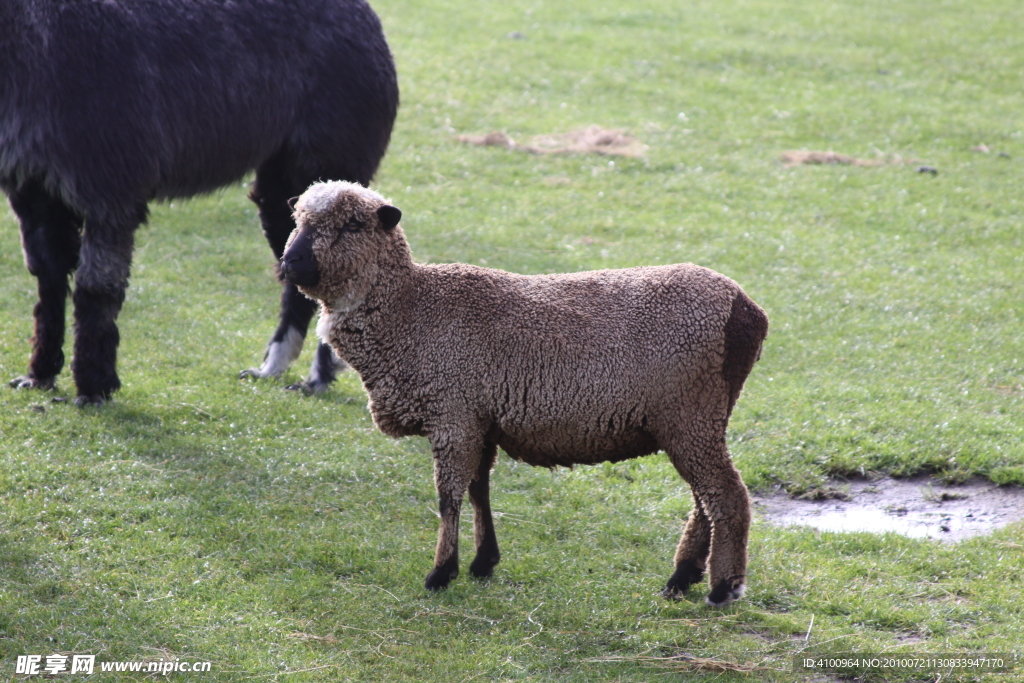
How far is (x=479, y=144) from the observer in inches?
543

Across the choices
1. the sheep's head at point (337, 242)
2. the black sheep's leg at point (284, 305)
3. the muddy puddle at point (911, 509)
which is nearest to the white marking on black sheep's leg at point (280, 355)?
the black sheep's leg at point (284, 305)

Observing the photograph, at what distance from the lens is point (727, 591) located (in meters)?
4.76

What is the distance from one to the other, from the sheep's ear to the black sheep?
8.40 feet

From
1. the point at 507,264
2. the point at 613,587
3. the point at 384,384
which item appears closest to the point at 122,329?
the point at 507,264

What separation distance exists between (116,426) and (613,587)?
336 cm

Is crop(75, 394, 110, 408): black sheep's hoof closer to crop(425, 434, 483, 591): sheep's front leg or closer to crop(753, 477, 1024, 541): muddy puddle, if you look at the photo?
crop(425, 434, 483, 591): sheep's front leg

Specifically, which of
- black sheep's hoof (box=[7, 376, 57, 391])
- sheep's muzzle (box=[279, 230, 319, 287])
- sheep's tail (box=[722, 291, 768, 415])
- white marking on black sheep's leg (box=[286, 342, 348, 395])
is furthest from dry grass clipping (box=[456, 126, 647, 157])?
sheep's muzzle (box=[279, 230, 319, 287])

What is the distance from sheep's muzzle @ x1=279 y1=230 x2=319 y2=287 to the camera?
14.8 ft

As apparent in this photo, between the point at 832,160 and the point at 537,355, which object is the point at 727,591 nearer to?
the point at 537,355

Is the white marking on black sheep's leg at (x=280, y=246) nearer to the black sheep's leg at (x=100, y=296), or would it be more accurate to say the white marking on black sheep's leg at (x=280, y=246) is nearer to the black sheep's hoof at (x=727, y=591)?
the black sheep's leg at (x=100, y=296)

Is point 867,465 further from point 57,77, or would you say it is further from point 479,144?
point 479,144

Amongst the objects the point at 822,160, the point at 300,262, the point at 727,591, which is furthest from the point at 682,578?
the point at 822,160

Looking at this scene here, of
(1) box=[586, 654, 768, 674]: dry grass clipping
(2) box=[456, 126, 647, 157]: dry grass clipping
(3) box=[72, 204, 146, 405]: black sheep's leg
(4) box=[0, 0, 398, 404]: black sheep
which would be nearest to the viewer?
(1) box=[586, 654, 768, 674]: dry grass clipping

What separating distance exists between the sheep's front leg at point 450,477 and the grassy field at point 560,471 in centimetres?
23
